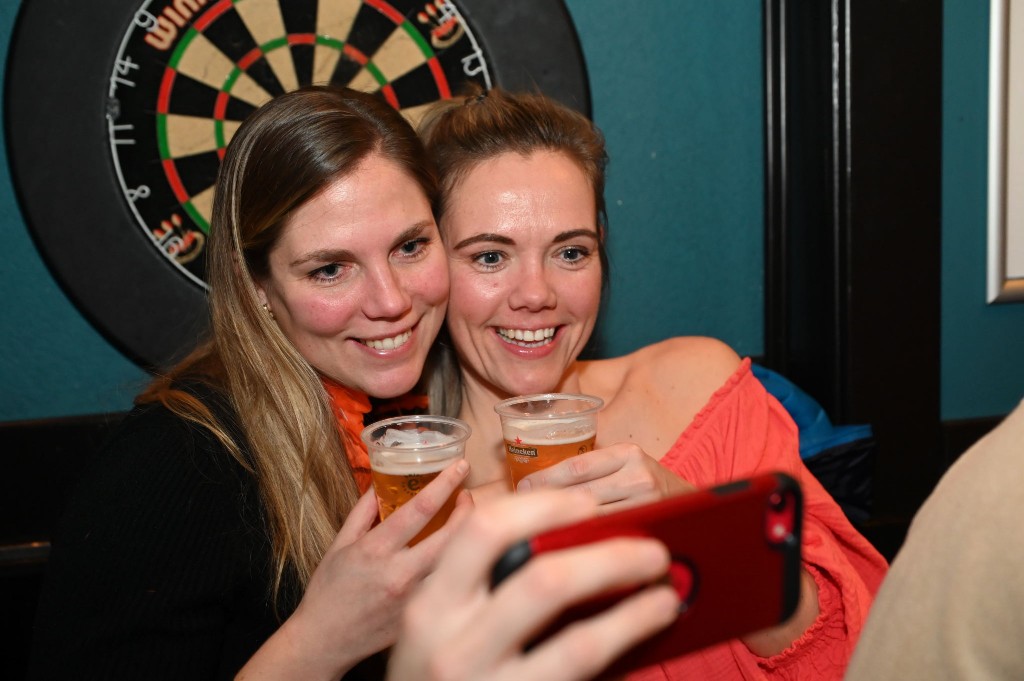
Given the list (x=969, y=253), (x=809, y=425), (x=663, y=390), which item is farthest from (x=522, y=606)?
(x=969, y=253)

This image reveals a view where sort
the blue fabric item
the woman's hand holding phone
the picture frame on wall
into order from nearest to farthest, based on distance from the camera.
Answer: the woman's hand holding phone < the blue fabric item < the picture frame on wall

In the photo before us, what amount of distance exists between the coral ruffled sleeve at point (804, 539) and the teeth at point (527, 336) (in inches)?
17.4

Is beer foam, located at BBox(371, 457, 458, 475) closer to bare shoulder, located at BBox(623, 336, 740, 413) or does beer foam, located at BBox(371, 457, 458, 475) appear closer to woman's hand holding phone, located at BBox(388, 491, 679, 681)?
woman's hand holding phone, located at BBox(388, 491, 679, 681)

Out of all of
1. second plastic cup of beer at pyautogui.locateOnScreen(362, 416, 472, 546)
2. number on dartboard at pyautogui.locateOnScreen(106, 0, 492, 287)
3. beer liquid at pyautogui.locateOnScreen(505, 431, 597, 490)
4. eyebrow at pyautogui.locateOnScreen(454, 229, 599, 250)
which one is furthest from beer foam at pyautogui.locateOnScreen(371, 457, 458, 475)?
number on dartboard at pyautogui.locateOnScreen(106, 0, 492, 287)

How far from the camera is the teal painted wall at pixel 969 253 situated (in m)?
2.88

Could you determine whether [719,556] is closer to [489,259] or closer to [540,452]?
[540,452]

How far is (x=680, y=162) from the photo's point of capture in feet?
9.70

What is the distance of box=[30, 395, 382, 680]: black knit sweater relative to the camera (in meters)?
1.28

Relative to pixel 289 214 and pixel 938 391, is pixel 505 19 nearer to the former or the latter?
pixel 289 214

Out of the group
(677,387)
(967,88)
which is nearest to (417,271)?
(677,387)

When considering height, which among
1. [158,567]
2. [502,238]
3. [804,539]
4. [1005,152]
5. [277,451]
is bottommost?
[804,539]

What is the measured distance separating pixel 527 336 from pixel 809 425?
1030mm

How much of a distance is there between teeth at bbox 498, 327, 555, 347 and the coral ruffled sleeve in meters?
0.44

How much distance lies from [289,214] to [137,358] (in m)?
1.25
